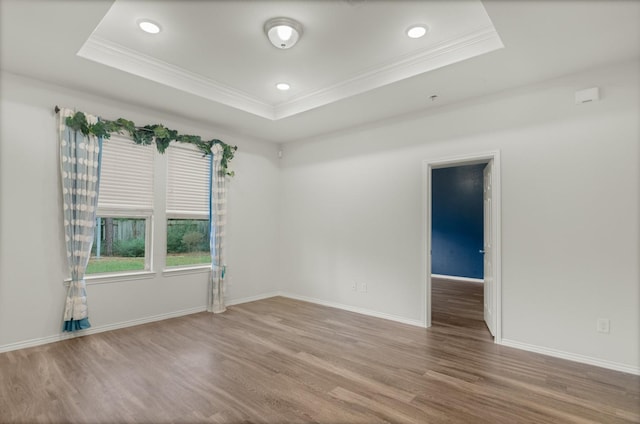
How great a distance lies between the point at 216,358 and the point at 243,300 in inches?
89.0

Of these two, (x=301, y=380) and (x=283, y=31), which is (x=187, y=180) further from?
(x=301, y=380)

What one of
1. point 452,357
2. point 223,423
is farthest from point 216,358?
point 452,357

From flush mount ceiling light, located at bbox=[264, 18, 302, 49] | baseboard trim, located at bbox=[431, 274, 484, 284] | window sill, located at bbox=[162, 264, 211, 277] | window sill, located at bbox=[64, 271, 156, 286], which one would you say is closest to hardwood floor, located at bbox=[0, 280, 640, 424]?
window sill, located at bbox=[64, 271, 156, 286]

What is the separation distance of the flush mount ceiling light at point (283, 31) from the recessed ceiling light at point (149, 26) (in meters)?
0.95

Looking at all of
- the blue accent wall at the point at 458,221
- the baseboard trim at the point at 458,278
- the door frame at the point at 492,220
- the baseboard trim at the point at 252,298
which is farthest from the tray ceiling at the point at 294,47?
the baseboard trim at the point at 458,278

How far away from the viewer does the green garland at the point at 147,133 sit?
3631 millimetres

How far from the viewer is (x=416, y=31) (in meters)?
2.87

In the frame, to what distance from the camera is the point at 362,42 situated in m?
3.07

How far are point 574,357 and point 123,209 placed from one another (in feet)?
17.1

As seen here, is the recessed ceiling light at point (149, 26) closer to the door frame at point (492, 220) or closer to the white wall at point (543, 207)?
the white wall at point (543, 207)

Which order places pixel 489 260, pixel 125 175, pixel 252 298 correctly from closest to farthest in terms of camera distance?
Answer: pixel 489 260 → pixel 125 175 → pixel 252 298

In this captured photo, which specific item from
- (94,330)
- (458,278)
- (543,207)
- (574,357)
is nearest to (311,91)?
(543,207)

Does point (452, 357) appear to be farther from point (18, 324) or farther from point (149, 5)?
point (18, 324)

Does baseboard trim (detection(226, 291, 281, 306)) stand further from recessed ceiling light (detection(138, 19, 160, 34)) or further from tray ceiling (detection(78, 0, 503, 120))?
recessed ceiling light (detection(138, 19, 160, 34))
